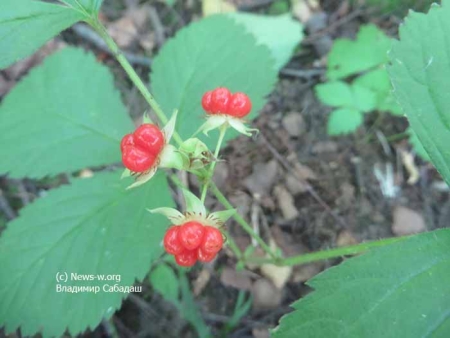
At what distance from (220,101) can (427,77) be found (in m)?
0.77

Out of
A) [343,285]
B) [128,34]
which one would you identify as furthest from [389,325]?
[128,34]

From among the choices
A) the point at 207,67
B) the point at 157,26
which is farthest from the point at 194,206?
the point at 157,26

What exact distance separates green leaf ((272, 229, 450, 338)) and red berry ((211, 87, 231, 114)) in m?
0.68

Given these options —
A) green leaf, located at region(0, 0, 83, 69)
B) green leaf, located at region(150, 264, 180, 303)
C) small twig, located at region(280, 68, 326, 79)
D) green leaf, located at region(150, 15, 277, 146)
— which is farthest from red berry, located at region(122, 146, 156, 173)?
small twig, located at region(280, 68, 326, 79)

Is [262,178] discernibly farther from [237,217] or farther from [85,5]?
[85,5]

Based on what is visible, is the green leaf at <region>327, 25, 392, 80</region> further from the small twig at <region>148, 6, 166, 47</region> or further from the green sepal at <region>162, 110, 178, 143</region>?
the green sepal at <region>162, 110, 178, 143</region>

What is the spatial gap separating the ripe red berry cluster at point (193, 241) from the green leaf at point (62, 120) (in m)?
0.94

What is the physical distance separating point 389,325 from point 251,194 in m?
1.66

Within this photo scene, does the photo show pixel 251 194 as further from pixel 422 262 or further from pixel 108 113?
pixel 422 262

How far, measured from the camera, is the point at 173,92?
97.0 inches

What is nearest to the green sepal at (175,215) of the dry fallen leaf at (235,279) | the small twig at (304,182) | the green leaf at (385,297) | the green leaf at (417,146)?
the green leaf at (385,297)

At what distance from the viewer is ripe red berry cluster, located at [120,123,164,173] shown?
1.51 m

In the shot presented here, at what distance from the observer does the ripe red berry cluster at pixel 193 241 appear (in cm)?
152

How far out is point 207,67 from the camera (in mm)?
2500
